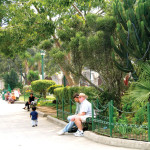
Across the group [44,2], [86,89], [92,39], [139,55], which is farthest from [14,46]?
Result: [139,55]

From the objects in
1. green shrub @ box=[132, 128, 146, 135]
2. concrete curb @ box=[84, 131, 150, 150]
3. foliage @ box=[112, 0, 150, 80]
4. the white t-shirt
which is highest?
foliage @ box=[112, 0, 150, 80]

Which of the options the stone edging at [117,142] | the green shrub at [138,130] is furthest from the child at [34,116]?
the green shrub at [138,130]

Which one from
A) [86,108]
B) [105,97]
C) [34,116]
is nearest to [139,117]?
[86,108]

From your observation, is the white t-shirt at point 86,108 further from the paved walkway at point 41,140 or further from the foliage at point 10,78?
the foliage at point 10,78

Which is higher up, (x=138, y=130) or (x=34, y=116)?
(x=34, y=116)

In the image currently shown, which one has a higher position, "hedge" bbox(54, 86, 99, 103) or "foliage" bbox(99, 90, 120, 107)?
"hedge" bbox(54, 86, 99, 103)

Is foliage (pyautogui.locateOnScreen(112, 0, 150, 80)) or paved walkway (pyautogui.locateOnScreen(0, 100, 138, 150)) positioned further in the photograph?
foliage (pyautogui.locateOnScreen(112, 0, 150, 80))

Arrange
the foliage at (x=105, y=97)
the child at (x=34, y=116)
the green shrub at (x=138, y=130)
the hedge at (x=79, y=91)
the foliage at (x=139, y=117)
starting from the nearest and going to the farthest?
the green shrub at (x=138, y=130)
the foliage at (x=139, y=117)
the child at (x=34, y=116)
the foliage at (x=105, y=97)
the hedge at (x=79, y=91)

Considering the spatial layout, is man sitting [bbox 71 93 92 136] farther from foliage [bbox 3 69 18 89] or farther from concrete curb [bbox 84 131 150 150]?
foliage [bbox 3 69 18 89]

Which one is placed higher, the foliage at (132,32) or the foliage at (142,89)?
the foliage at (132,32)

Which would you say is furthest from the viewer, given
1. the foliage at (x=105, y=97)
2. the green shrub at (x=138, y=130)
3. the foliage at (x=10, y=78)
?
the foliage at (x=10, y=78)

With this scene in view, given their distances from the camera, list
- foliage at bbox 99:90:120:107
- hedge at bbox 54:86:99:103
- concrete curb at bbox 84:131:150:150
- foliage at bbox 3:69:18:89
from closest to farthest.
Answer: concrete curb at bbox 84:131:150:150 → foliage at bbox 99:90:120:107 → hedge at bbox 54:86:99:103 → foliage at bbox 3:69:18:89

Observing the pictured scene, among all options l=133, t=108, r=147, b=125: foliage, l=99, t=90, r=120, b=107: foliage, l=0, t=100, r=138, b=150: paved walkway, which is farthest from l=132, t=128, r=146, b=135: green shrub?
l=99, t=90, r=120, b=107: foliage

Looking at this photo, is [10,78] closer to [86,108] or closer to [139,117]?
[86,108]
